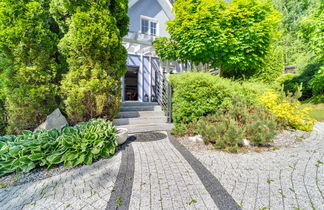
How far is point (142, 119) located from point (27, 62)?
339 centimetres

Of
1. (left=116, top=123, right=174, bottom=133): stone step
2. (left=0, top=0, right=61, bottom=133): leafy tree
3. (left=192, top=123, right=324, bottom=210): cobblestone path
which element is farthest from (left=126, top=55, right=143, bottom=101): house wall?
(left=192, top=123, right=324, bottom=210): cobblestone path

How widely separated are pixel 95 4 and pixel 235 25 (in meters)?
5.29

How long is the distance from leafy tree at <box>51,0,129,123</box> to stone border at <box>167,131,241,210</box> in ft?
9.42

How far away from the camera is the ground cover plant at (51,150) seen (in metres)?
2.42

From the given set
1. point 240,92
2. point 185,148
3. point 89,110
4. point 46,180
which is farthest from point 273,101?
point 46,180

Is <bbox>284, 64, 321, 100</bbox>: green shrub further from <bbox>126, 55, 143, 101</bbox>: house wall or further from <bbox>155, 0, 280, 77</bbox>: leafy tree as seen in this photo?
<bbox>126, 55, 143, 101</bbox>: house wall

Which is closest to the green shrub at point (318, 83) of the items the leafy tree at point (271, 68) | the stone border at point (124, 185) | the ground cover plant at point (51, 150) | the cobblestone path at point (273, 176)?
the leafy tree at point (271, 68)

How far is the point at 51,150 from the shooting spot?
261 centimetres

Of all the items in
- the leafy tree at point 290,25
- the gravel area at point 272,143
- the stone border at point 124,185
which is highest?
the leafy tree at point 290,25

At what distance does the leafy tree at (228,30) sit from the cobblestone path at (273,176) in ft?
13.9

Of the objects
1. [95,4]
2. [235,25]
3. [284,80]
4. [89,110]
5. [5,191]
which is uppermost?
[235,25]

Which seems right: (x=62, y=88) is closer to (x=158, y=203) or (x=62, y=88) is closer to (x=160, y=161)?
(x=160, y=161)

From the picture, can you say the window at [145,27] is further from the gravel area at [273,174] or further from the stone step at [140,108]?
the gravel area at [273,174]

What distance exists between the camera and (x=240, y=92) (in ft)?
15.6
